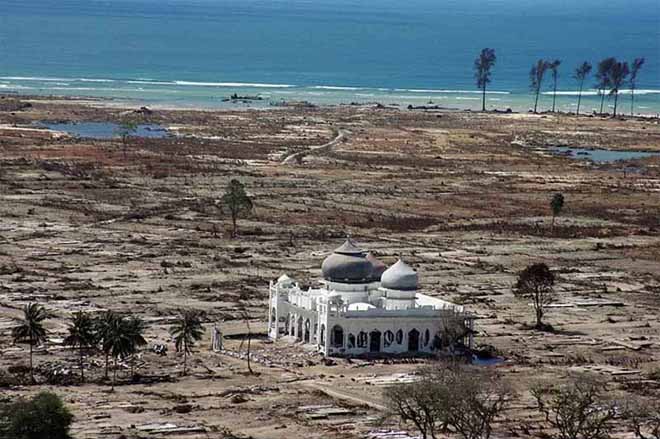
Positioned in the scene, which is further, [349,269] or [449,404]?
[349,269]

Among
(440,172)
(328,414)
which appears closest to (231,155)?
(440,172)

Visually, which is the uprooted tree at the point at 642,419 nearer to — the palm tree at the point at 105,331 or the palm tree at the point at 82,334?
the palm tree at the point at 105,331

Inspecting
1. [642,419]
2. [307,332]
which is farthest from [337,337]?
[642,419]

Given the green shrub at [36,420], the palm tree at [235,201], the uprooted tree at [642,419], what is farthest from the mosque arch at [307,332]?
the palm tree at [235,201]

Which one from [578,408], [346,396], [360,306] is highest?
[360,306]

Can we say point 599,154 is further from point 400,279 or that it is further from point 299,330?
point 299,330

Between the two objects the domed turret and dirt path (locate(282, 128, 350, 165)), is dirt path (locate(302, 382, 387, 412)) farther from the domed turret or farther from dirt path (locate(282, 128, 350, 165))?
dirt path (locate(282, 128, 350, 165))

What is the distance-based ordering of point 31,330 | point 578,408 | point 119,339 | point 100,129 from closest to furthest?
point 578,408
point 119,339
point 31,330
point 100,129

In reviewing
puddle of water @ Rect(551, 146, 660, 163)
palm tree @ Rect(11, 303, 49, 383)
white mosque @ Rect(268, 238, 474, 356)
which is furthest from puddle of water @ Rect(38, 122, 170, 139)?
palm tree @ Rect(11, 303, 49, 383)
